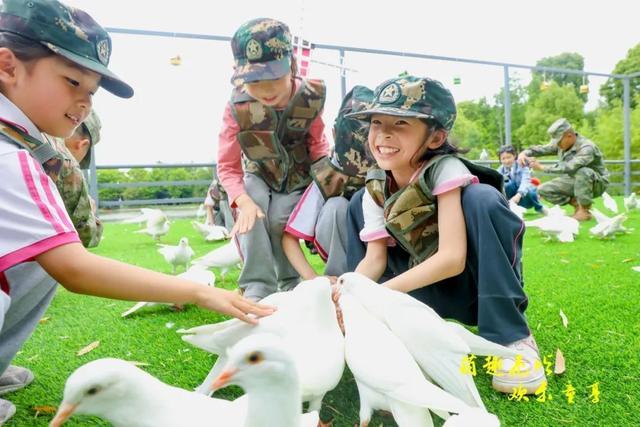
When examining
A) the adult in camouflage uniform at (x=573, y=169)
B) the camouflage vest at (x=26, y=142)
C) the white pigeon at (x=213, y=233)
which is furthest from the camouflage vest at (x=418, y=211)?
the adult in camouflage uniform at (x=573, y=169)

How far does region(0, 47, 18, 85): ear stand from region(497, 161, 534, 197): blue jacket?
19.4 feet

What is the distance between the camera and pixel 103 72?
3.48 ft

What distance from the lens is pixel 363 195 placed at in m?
1.70

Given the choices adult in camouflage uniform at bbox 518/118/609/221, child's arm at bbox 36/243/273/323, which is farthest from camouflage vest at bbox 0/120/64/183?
adult in camouflage uniform at bbox 518/118/609/221

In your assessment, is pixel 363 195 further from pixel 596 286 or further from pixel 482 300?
pixel 596 286

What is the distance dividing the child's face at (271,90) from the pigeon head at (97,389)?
132cm

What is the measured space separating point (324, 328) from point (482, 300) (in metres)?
0.44

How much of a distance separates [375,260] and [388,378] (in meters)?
0.66

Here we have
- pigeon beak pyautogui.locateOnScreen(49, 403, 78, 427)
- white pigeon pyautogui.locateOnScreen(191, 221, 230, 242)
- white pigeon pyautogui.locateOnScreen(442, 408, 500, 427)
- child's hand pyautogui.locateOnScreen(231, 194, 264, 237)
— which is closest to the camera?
pigeon beak pyautogui.locateOnScreen(49, 403, 78, 427)

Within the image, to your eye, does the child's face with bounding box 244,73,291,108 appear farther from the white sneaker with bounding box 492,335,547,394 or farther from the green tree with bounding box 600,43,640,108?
the green tree with bounding box 600,43,640,108

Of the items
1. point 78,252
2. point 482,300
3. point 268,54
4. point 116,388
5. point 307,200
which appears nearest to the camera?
point 116,388

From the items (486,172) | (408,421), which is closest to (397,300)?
(408,421)

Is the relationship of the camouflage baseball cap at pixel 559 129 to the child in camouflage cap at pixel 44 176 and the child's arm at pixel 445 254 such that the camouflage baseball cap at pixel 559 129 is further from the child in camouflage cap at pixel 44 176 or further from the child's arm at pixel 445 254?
the child in camouflage cap at pixel 44 176

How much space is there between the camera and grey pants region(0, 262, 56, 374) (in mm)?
1134
